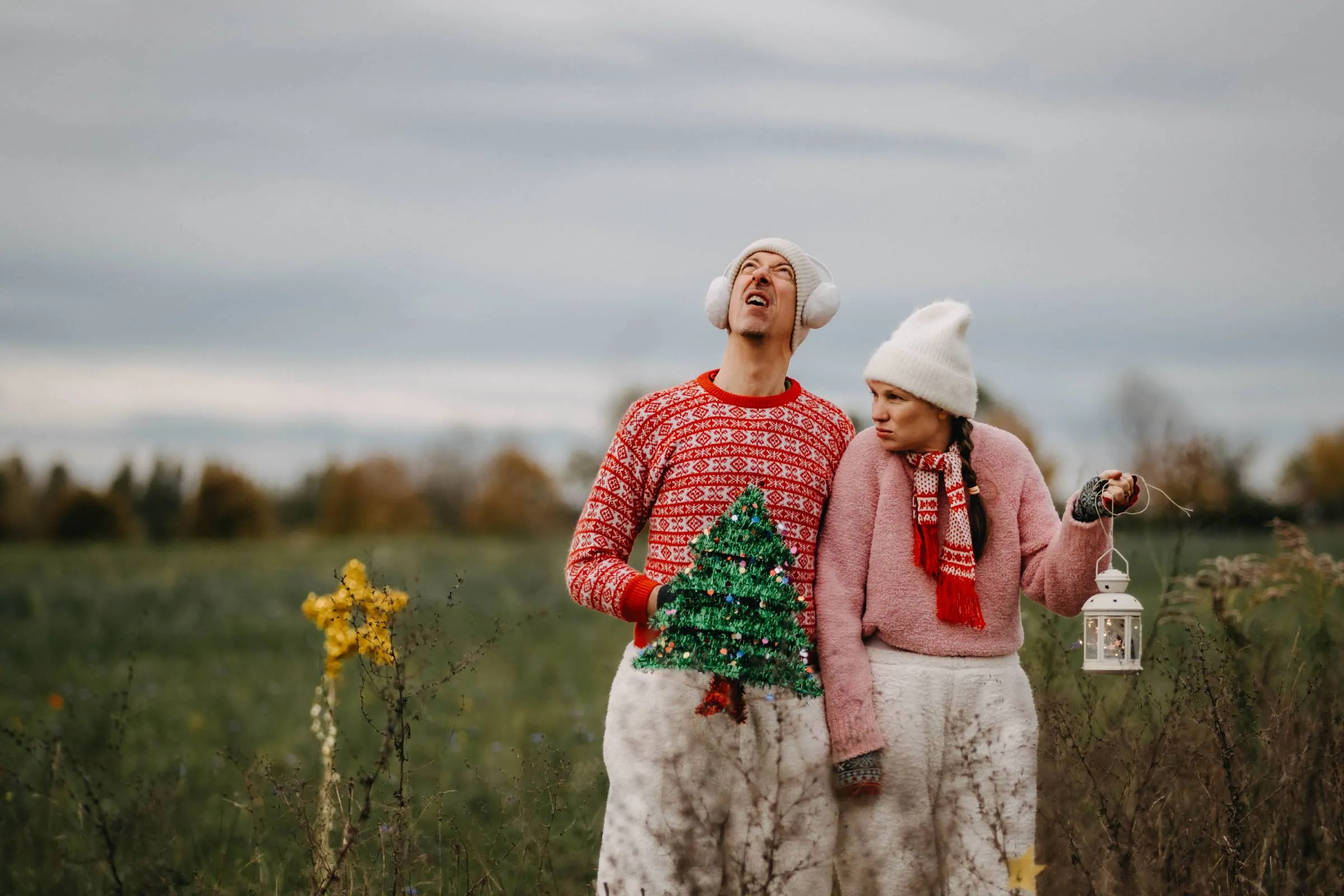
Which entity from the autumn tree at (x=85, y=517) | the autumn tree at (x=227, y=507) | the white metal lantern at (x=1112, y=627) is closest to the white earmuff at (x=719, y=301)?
the white metal lantern at (x=1112, y=627)

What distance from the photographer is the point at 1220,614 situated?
450cm

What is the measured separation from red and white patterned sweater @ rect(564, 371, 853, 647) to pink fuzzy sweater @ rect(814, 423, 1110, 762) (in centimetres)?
8

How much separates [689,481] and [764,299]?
0.58 m

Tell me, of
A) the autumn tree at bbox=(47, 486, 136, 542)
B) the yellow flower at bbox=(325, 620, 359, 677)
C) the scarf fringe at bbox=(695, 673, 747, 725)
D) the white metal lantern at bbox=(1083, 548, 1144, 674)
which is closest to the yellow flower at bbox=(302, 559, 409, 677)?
the yellow flower at bbox=(325, 620, 359, 677)

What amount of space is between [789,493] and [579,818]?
147 cm

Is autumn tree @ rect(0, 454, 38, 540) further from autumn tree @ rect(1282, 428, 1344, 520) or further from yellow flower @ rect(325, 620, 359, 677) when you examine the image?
yellow flower @ rect(325, 620, 359, 677)

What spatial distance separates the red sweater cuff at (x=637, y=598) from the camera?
3.42 meters

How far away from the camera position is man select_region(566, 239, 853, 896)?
11.2ft

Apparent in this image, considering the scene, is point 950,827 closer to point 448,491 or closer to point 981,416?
point 981,416

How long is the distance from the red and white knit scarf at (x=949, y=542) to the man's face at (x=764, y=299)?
580 mm

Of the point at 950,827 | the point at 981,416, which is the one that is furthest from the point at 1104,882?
the point at 981,416

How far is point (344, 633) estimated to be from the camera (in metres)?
4.21

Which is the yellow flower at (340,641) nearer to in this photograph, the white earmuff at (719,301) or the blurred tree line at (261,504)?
the white earmuff at (719,301)

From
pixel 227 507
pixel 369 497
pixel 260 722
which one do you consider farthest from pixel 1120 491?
pixel 369 497
